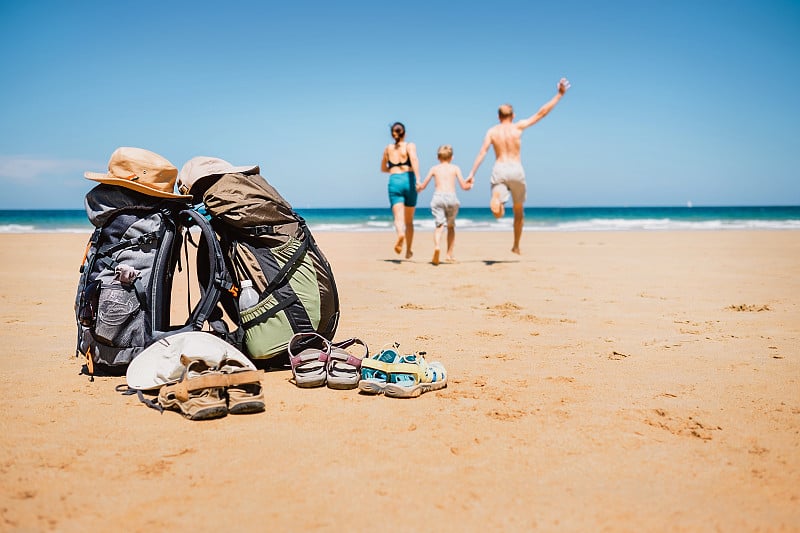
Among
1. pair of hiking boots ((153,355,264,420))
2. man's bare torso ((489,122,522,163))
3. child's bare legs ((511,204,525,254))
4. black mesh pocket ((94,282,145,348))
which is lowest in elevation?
pair of hiking boots ((153,355,264,420))

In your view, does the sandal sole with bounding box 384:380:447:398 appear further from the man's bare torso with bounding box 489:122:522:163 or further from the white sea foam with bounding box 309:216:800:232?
the white sea foam with bounding box 309:216:800:232

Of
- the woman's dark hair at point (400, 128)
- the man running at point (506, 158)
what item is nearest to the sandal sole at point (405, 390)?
the man running at point (506, 158)

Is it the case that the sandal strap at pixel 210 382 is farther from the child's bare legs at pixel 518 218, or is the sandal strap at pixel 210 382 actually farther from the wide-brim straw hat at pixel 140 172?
the child's bare legs at pixel 518 218

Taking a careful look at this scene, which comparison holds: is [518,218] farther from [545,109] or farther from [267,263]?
[267,263]

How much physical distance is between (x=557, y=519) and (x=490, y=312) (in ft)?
13.1

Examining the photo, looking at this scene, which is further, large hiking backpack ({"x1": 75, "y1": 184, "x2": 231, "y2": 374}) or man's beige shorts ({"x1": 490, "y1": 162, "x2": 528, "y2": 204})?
man's beige shorts ({"x1": 490, "y1": 162, "x2": 528, "y2": 204})

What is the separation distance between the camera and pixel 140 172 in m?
3.81

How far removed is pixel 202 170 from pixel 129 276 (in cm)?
86

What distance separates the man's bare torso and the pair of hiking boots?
757 cm

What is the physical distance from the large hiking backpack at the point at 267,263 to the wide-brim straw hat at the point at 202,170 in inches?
1.3

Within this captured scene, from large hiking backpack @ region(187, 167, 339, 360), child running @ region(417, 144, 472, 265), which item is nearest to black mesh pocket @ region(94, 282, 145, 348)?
large hiking backpack @ region(187, 167, 339, 360)

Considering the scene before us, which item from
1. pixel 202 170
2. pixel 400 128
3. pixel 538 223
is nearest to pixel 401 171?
pixel 400 128

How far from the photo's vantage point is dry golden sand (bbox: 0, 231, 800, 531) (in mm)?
2072

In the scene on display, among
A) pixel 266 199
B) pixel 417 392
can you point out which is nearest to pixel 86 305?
pixel 266 199
